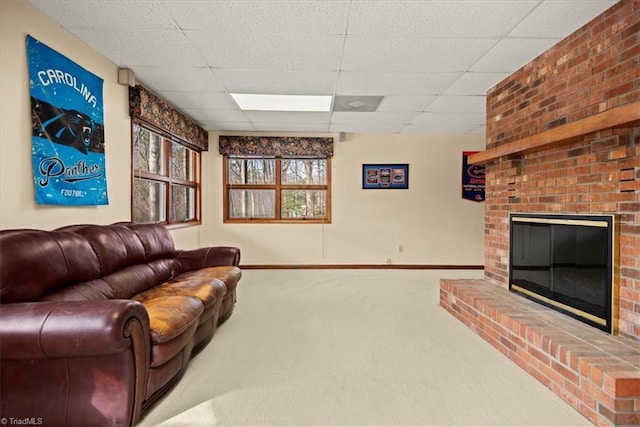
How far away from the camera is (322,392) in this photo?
80.0 inches

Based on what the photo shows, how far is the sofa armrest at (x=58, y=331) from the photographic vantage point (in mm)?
1488

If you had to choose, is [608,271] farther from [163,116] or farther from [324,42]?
[163,116]

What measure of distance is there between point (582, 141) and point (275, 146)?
14.2 feet

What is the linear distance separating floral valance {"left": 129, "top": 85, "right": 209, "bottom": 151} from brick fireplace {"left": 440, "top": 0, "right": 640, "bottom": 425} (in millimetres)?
3445

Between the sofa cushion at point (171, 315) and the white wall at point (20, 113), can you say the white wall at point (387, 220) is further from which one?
the sofa cushion at point (171, 315)

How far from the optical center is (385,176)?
5.99 m

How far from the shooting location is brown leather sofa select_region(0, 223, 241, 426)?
4.94 ft

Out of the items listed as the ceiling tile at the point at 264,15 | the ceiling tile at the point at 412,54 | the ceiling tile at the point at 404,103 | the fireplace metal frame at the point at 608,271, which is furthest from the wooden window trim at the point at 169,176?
the fireplace metal frame at the point at 608,271

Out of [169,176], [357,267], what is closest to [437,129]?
[357,267]

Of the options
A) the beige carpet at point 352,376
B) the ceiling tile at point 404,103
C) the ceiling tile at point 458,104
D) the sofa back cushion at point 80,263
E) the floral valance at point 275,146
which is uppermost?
the ceiling tile at point 404,103

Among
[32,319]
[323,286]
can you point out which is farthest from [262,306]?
[32,319]

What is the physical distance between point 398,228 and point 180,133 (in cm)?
370

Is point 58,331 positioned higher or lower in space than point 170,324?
higher

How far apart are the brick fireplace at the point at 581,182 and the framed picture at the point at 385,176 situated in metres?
2.70
